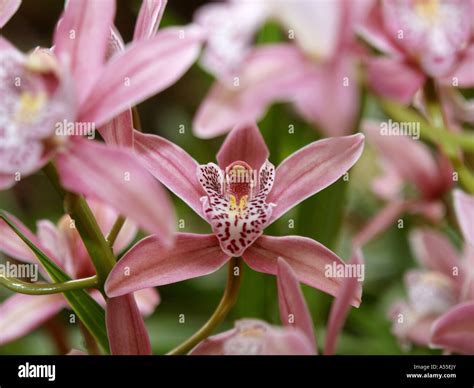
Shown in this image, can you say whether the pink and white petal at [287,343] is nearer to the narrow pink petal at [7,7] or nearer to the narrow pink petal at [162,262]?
the narrow pink petal at [162,262]

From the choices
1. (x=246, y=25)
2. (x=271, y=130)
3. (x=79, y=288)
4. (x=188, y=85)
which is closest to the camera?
(x=246, y=25)

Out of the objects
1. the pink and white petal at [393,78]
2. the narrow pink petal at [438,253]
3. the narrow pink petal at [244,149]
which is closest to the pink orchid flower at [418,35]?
the pink and white petal at [393,78]

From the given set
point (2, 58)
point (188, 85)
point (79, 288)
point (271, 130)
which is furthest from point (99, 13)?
point (188, 85)

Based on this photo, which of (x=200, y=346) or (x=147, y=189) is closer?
(x=147, y=189)

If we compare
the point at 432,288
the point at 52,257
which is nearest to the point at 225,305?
the point at 52,257

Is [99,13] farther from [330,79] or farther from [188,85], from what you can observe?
[188,85]

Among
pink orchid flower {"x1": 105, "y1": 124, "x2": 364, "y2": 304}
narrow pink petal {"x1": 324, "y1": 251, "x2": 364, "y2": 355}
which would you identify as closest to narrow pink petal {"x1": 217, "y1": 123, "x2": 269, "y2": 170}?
pink orchid flower {"x1": 105, "y1": 124, "x2": 364, "y2": 304}
